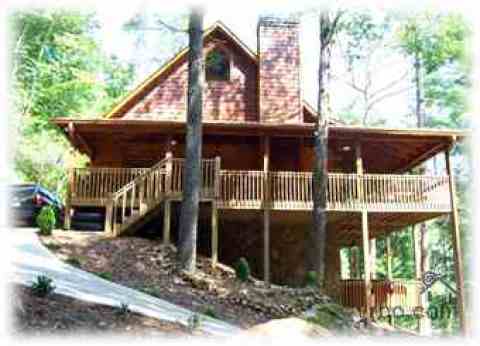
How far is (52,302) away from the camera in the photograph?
7.56 m

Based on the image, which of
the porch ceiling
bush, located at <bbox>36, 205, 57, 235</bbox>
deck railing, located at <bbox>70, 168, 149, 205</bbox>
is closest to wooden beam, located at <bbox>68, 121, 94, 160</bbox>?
the porch ceiling

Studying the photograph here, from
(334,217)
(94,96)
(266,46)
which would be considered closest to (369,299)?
(334,217)

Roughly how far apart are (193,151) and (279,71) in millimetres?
7078

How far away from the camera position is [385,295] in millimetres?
15789

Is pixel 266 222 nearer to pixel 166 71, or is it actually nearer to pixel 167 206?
pixel 167 206

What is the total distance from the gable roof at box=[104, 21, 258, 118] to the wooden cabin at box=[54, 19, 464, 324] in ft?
0.15

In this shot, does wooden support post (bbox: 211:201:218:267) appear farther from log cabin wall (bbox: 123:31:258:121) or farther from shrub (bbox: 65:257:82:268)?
log cabin wall (bbox: 123:31:258:121)

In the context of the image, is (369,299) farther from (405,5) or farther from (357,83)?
(357,83)

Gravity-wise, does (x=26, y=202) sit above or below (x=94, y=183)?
below

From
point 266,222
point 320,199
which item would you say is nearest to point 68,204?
point 266,222

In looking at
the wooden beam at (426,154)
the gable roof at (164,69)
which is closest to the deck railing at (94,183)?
the gable roof at (164,69)

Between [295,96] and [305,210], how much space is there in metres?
5.33

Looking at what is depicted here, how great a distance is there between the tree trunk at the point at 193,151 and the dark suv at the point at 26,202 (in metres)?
5.31

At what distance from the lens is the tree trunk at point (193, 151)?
42.8ft
